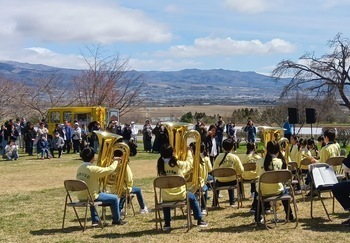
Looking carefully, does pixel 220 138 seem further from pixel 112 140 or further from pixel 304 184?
pixel 112 140

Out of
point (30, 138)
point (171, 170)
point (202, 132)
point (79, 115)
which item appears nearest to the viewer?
point (171, 170)

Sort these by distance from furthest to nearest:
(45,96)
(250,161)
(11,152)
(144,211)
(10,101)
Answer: (45,96)
(10,101)
(11,152)
(250,161)
(144,211)

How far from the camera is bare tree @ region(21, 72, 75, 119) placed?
4847 cm

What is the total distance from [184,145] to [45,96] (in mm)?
45015

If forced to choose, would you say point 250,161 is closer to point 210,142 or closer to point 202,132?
point 210,142

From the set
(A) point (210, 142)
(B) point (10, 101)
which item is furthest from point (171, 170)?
(B) point (10, 101)

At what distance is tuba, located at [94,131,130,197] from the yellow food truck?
1951 centimetres

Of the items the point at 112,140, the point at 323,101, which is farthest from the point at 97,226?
the point at 323,101

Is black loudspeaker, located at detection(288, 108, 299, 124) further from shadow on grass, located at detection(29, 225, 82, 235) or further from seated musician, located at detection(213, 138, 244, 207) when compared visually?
shadow on grass, located at detection(29, 225, 82, 235)

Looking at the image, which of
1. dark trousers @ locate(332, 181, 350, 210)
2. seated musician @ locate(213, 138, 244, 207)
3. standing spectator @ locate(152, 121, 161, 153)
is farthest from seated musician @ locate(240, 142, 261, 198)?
standing spectator @ locate(152, 121, 161, 153)

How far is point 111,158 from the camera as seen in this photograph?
377 inches

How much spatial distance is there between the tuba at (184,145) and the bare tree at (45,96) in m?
37.0

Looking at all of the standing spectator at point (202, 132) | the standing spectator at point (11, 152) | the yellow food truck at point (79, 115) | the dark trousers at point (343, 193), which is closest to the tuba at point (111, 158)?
the dark trousers at point (343, 193)

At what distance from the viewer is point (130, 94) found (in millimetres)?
49531
